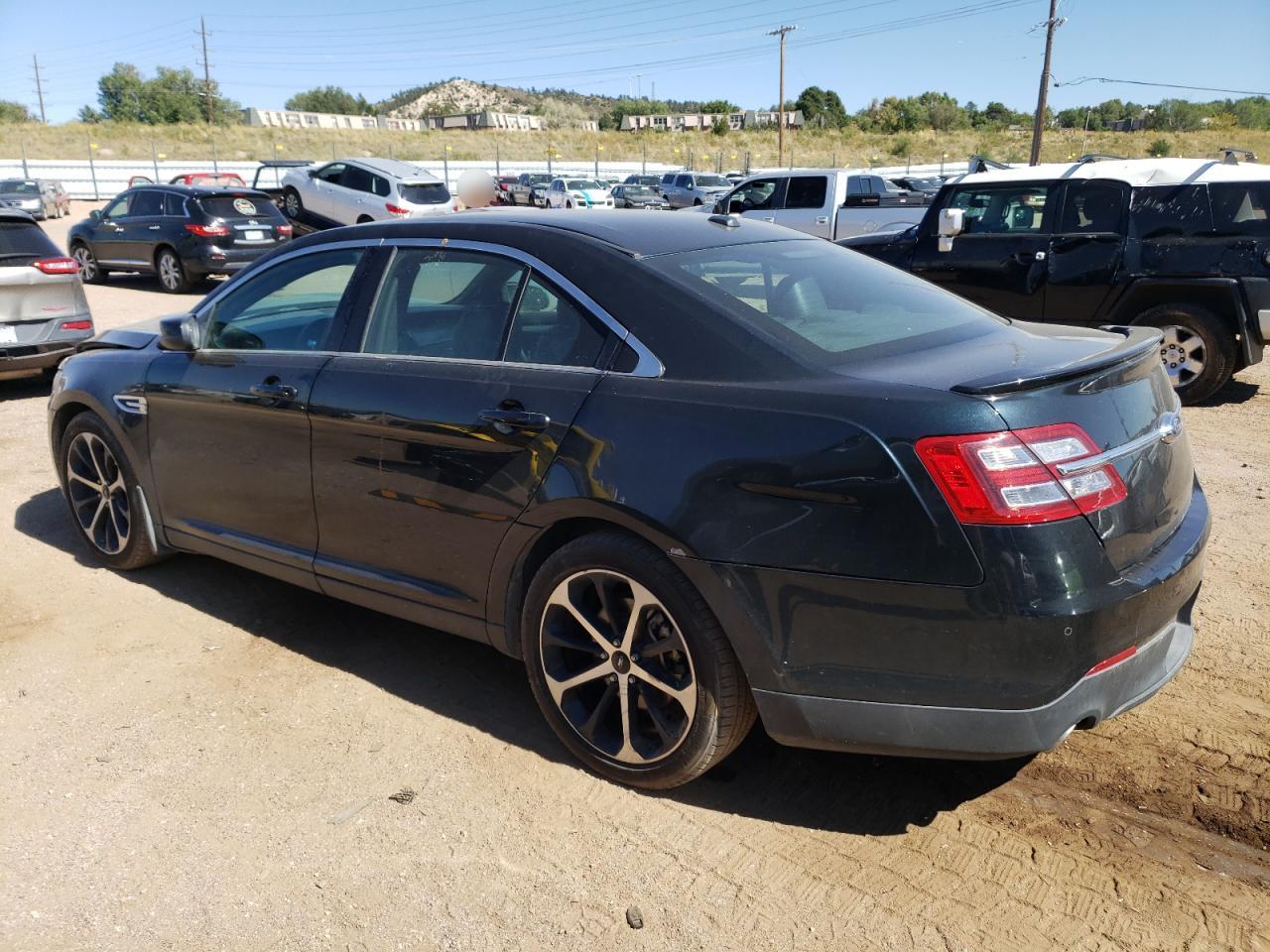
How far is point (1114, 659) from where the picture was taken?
8.52 feet

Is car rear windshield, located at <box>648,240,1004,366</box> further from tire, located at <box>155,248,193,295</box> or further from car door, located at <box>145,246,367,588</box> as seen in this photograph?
tire, located at <box>155,248,193,295</box>

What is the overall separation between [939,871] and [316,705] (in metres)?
2.24

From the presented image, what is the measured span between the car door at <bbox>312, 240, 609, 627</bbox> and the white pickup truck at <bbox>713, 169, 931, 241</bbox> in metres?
13.2

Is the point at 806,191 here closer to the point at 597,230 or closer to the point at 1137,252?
the point at 1137,252

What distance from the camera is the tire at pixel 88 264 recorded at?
1775 centimetres

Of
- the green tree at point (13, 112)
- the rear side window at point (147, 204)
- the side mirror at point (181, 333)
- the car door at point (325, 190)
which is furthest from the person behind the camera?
the green tree at point (13, 112)

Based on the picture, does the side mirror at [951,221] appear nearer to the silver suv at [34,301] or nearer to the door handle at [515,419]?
the door handle at [515,419]

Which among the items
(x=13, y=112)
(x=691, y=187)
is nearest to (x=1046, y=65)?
(x=691, y=187)

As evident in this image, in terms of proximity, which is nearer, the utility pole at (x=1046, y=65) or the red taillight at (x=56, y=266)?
the red taillight at (x=56, y=266)

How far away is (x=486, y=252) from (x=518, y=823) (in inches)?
74.7

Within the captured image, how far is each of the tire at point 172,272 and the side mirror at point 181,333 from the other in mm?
12922

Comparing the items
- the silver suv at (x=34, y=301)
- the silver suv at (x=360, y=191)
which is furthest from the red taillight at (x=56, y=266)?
the silver suv at (x=360, y=191)

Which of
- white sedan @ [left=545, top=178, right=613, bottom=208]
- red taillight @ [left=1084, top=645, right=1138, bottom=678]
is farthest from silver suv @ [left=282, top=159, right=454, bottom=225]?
red taillight @ [left=1084, top=645, right=1138, bottom=678]

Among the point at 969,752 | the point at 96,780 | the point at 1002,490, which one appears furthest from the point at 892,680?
the point at 96,780
